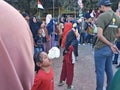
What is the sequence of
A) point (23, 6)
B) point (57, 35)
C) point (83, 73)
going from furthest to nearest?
point (23, 6), point (57, 35), point (83, 73)

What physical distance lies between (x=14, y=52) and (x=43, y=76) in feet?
12.0

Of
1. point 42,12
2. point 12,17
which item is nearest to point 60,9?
point 42,12

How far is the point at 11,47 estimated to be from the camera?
1.05 m

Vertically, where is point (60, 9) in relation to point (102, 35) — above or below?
below

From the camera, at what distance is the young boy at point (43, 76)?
4598 mm

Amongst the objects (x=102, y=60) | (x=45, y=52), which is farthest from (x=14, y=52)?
(x=102, y=60)

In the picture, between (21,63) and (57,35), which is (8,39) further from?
(57,35)

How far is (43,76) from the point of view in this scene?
4.69 meters

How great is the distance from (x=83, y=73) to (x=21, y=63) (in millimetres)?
8938

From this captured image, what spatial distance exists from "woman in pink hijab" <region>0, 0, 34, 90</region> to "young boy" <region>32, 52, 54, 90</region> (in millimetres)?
3408

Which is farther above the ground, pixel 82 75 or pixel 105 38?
pixel 105 38

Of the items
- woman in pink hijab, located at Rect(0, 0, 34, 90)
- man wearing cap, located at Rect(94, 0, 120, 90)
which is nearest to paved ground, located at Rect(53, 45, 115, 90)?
man wearing cap, located at Rect(94, 0, 120, 90)

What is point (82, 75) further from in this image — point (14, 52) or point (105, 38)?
point (14, 52)

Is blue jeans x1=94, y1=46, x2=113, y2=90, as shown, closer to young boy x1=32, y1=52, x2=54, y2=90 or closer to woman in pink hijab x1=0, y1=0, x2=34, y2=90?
young boy x1=32, y1=52, x2=54, y2=90
